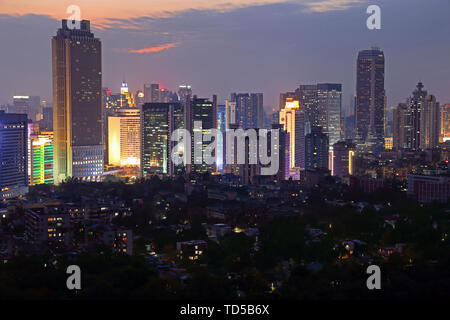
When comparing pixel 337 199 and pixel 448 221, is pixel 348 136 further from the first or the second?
pixel 448 221

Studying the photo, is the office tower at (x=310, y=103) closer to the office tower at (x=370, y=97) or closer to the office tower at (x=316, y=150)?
the office tower at (x=370, y=97)

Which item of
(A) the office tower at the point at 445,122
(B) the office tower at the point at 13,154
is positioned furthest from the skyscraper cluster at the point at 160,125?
(A) the office tower at the point at 445,122

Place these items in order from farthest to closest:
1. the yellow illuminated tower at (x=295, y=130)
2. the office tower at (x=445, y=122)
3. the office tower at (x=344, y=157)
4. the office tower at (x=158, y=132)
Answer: the office tower at (x=445, y=122) < the yellow illuminated tower at (x=295, y=130) < the office tower at (x=344, y=157) < the office tower at (x=158, y=132)

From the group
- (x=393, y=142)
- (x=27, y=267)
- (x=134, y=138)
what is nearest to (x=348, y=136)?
(x=393, y=142)

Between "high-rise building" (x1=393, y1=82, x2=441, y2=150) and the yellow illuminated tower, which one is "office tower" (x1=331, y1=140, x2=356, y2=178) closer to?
the yellow illuminated tower

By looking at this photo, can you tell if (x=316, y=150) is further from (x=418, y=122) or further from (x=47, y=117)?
(x=47, y=117)

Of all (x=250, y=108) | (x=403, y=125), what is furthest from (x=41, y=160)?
(x=403, y=125)

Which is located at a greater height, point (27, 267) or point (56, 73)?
point (56, 73)
